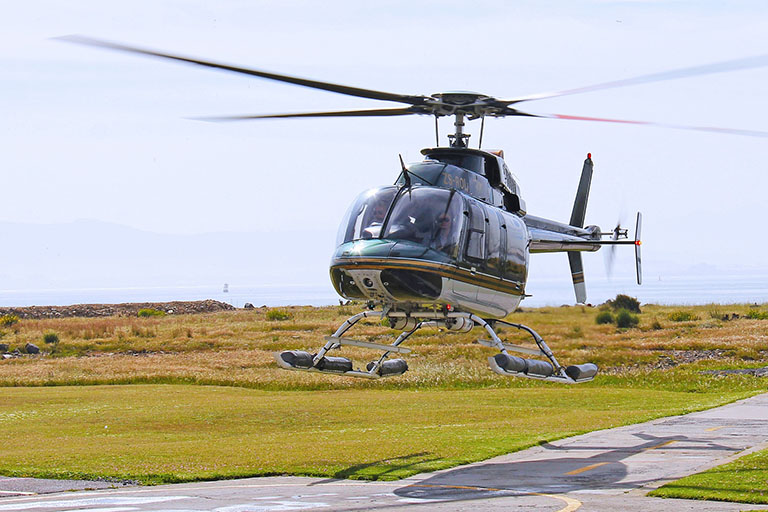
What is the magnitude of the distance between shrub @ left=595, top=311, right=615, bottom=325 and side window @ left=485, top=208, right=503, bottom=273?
4136cm

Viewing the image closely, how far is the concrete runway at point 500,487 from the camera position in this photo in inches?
510

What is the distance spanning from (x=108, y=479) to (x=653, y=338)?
148 ft

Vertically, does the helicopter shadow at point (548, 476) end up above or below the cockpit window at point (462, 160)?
below

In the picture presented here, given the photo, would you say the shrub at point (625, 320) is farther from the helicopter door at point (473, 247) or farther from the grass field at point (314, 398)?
the helicopter door at point (473, 247)

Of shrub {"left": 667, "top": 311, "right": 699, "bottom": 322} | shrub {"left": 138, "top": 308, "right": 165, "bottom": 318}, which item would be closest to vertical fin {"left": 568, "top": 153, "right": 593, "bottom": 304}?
shrub {"left": 667, "top": 311, "right": 699, "bottom": 322}

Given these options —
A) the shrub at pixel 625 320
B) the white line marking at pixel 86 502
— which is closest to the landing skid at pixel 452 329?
the white line marking at pixel 86 502

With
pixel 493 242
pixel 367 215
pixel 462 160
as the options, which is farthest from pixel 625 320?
pixel 367 215

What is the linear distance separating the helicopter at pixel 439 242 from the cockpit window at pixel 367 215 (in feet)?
0.08

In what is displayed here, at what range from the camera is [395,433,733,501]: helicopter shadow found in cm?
1450

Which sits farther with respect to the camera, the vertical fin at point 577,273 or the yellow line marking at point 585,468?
the vertical fin at point 577,273

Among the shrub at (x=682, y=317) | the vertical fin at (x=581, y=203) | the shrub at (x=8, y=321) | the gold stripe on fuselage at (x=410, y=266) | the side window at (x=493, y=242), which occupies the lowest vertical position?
the shrub at (x=8, y=321)

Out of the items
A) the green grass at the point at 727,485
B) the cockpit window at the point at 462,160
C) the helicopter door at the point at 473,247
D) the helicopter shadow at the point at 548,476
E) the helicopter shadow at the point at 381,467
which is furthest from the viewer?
the cockpit window at the point at 462,160

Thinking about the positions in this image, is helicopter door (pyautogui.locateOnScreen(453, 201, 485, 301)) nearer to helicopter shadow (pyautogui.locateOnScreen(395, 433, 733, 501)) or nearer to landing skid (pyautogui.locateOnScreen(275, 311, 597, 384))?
landing skid (pyautogui.locateOnScreen(275, 311, 597, 384))

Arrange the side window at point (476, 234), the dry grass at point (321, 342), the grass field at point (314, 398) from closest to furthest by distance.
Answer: the side window at point (476, 234)
the grass field at point (314, 398)
the dry grass at point (321, 342)
